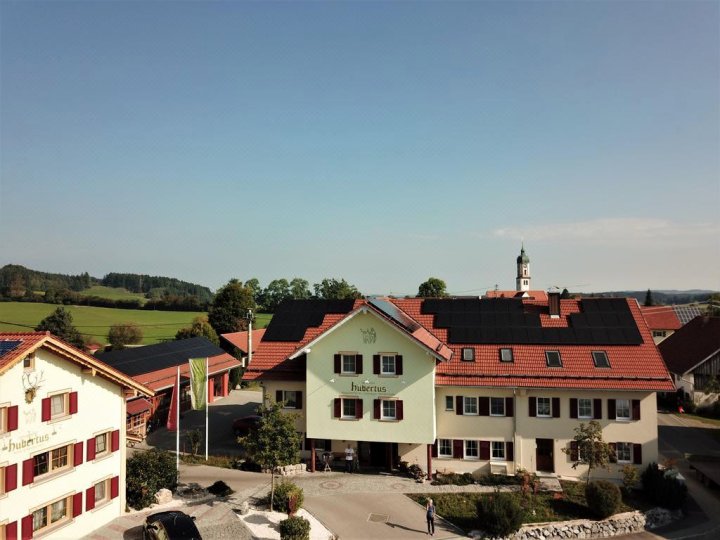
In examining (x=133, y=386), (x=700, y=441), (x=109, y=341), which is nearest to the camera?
(x=133, y=386)

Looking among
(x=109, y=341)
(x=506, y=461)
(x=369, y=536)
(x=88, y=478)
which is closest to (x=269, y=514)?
(x=369, y=536)

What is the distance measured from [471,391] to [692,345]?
122ft

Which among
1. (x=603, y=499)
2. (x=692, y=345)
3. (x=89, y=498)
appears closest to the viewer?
(x=89, y=498)

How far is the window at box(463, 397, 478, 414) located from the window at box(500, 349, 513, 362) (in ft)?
10.2

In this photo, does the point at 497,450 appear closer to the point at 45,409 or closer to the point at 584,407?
the point at 584,407

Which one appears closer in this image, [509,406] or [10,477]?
[10,477]

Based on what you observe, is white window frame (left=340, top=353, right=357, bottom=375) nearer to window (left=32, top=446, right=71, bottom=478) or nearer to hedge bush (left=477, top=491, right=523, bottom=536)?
hedge bush (left=477, top=491, right=523, bottom=536)

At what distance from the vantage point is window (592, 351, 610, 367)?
3158 cm

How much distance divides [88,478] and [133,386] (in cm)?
422

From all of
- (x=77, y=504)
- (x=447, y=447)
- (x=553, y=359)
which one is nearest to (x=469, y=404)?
(x=447, y=447)

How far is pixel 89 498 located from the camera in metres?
23.1

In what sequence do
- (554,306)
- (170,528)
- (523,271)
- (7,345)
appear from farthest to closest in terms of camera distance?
(523,271), (554,306), (170,528), (7,345)

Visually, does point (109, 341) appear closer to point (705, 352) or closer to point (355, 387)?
point (355, 387)

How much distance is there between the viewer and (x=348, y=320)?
3198cm
